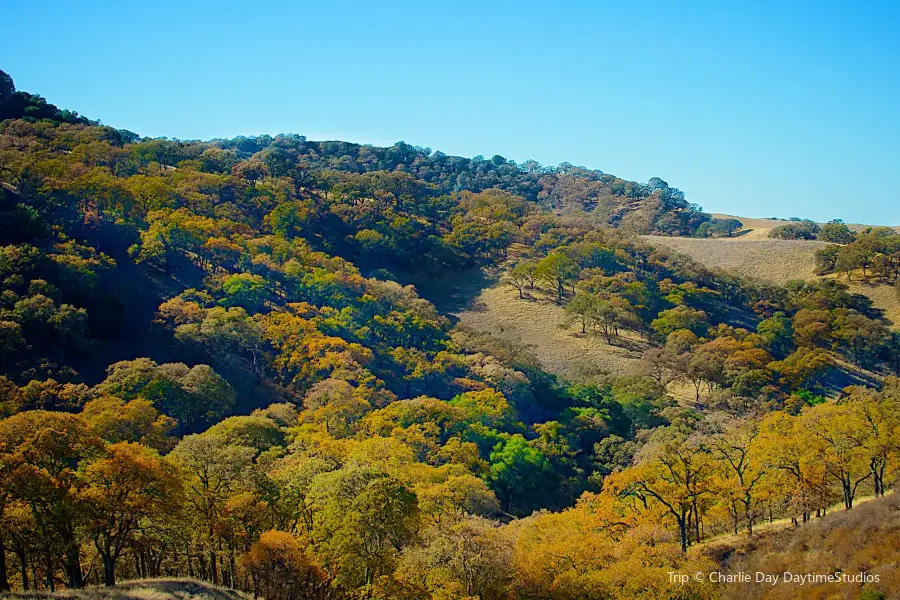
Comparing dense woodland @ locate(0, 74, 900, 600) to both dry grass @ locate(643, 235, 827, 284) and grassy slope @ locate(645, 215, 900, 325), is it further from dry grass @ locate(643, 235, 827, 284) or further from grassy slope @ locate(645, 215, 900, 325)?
dry grass @ locate(643, 235, 827, 284)

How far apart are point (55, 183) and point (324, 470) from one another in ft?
217

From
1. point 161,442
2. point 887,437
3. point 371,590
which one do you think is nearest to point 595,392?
point 887,437

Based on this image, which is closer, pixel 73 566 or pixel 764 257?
pixel 73 566

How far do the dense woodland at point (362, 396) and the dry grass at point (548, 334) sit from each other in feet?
11.0

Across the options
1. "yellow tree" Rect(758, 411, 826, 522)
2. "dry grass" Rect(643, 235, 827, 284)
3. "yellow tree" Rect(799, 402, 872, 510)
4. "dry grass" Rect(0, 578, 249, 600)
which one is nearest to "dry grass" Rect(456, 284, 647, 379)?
"yellow tree" Rect(799, 402, 872, 510)

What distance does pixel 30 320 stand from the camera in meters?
62.2

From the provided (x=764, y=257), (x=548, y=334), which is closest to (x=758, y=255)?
(x=764, y=257)

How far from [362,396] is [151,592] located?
41813 mm

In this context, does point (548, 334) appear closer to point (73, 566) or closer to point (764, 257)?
point (764, 257)

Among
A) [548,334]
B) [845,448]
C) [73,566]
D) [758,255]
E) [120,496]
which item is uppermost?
[758,255]

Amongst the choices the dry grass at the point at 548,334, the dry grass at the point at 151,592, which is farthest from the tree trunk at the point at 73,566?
the dry grass at the point at 548,334

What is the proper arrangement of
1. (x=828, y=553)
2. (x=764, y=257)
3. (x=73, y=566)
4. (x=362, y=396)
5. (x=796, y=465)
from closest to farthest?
1. (x=73, y=566)
2. (x=828, y=553)
3. (x=796, y=465)
4. (x=362, y=396)
5. (x=764, y=257)

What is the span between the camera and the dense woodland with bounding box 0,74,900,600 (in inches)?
1198

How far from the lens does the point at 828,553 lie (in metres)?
30.5
